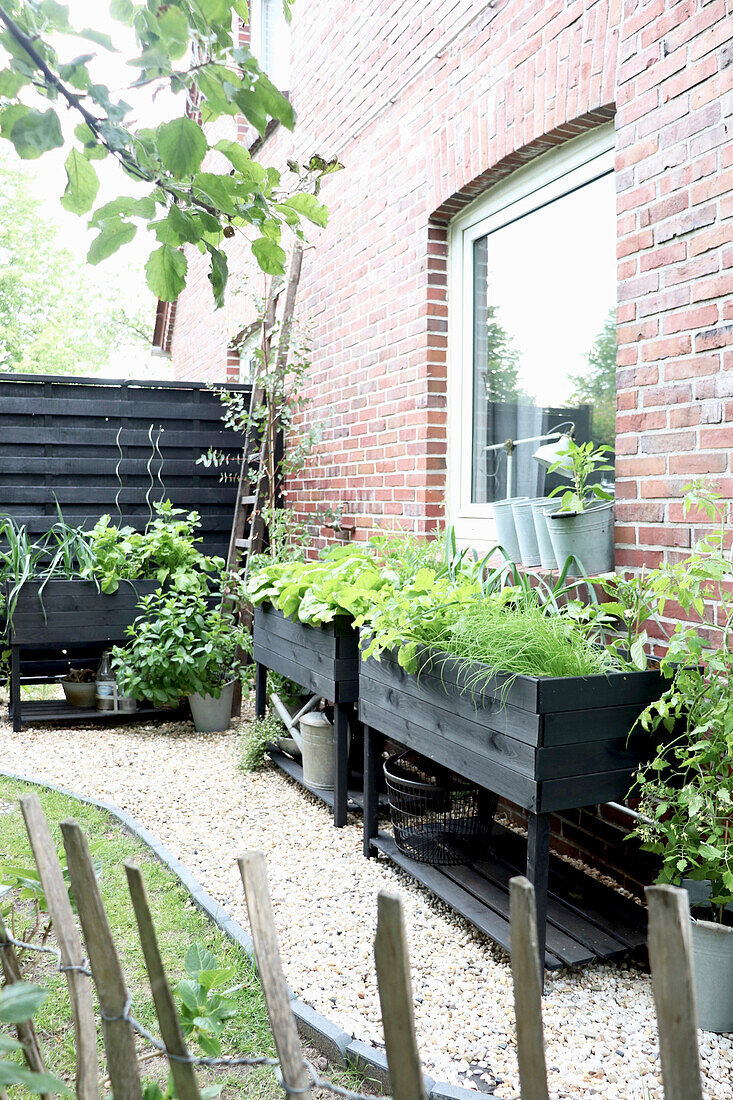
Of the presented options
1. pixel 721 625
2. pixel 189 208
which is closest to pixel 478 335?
pixel 721 625

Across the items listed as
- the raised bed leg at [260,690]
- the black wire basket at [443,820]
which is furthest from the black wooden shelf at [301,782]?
the black wire basket at [443,820]

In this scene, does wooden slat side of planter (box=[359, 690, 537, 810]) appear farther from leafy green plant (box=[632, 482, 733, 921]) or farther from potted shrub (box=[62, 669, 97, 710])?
potted shrub (box=[62, 669, 97, 710])

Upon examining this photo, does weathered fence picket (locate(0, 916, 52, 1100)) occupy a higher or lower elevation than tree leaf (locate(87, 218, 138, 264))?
lower

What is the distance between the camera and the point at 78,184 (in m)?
1.37

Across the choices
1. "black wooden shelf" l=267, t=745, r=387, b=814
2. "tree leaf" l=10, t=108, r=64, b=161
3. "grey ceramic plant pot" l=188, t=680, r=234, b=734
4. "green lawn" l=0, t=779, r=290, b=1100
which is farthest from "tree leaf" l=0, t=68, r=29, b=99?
"grey ceramic plant pot" l=188, t=680, r=234, b=734

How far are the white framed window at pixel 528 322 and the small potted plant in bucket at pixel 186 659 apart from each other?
1773mm

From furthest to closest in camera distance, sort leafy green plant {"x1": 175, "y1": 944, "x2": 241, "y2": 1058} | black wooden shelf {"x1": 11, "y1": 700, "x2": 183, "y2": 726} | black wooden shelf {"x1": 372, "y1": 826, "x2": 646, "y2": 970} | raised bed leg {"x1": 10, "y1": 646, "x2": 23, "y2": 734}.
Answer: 1. black wooden shelf {"x1": 11, "y1": 700, "x2": 183, "y2": 726}
2. raised bed leg {"x1": 10, "y1": 646, "x2": 23, "y2": 734}
3. black wooden shelf {"x1": 372, "y1": 826, "x2": 646, "y2": 970}
4. leafy green plant {"x1": 175, "y1": 944, "x2": 241, "y2": 1058}

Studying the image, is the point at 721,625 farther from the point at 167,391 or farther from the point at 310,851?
the point at 167,391

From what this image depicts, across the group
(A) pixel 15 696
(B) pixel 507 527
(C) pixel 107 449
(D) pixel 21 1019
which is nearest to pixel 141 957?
(D) pixel 21 1019

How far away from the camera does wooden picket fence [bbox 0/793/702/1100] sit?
77 cm

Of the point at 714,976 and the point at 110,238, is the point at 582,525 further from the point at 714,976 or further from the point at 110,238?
the point at 110,238

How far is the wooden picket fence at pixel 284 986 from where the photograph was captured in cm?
77

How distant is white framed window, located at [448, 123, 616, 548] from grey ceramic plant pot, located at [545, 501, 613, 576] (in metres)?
0.49

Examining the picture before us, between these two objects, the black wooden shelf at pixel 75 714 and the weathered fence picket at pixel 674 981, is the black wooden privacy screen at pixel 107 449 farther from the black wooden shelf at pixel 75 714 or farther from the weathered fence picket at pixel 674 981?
the weathered fence picket at pixel 674 981
